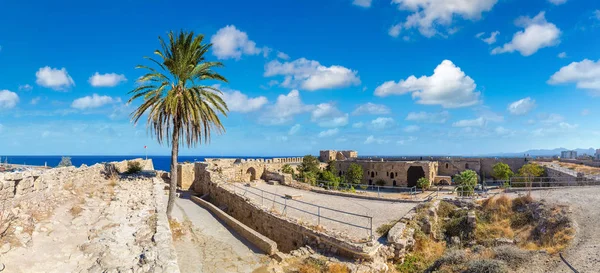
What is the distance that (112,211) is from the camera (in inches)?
437

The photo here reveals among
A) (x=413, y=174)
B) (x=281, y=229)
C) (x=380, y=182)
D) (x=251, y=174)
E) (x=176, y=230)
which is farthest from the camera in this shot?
(x=413, y=174)

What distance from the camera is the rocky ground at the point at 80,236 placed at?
6406mm

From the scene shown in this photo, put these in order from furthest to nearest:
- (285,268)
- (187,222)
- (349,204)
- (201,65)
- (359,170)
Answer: (359,170)
(349,204)
(187,222)
(201,65)
(285,268)

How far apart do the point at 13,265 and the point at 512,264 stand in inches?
477

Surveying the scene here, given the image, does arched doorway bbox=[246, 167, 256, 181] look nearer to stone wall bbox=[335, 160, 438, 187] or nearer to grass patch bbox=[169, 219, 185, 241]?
grass patch bbox=[169, 219, 185, 241]

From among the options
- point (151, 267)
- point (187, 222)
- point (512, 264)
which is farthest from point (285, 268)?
point (187, 222)

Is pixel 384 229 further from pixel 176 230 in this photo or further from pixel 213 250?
pixel 176 230

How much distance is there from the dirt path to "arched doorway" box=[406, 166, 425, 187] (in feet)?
154

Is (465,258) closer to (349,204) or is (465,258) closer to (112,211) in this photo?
(349,204)

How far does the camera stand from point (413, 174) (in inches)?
2346

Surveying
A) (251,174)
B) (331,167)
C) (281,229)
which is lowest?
(281,229)

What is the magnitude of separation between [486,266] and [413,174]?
52507 mm

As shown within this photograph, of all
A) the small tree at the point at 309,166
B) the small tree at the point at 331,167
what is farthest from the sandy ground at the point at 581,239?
the small tree at the point at 331,167

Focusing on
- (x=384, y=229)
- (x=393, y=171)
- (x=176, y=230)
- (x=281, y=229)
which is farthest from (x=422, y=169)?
(x=176, y=230)
